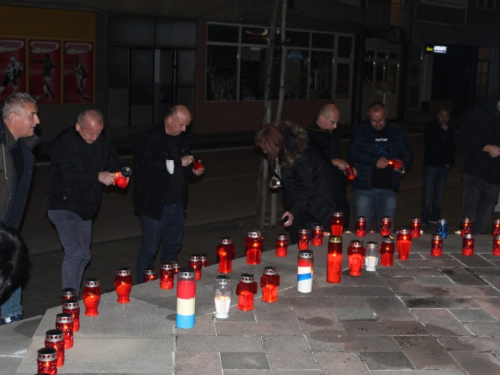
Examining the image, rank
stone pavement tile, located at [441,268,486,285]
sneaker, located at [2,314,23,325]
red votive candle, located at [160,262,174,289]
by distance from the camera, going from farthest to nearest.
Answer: sneaker, located at [2,314,23,325] < stone pavement tile, located at [441,268,486,285] < red votive candle, located at [160,262,174,289]

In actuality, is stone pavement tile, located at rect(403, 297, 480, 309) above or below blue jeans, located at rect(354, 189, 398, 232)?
below

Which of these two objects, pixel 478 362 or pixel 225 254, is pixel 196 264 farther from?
pixel 478 362

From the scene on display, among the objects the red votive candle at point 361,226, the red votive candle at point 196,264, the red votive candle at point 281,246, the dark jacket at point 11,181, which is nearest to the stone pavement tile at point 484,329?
the red votive candle at point 281,246

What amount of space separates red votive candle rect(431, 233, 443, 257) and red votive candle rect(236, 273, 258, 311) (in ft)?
7.61

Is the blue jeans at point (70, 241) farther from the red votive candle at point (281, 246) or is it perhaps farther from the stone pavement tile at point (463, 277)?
the stone pavement tile at point (463, 277)

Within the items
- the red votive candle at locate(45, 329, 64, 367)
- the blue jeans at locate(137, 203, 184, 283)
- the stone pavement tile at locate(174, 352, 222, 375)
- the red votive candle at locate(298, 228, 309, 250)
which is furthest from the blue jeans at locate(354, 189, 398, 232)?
A: the red votive candle at locate(45, 329, 64, 367)

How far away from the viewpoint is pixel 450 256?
7273mm

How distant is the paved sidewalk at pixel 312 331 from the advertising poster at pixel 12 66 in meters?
15.9

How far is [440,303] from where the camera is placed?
5871 mm

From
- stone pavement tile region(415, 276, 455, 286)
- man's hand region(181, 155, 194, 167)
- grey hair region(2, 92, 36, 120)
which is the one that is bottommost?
stone pavement tile region(415, 276, 455, 286)

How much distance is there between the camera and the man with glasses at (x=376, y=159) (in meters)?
9.40

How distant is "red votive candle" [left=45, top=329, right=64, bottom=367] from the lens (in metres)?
4.39

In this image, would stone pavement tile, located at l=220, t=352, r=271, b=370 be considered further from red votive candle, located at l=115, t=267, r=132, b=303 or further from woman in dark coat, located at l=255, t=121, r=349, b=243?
woman in dark coat, located at l=255, t=121, r=349, b=243

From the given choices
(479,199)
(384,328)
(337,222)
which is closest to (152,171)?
(337,222)
